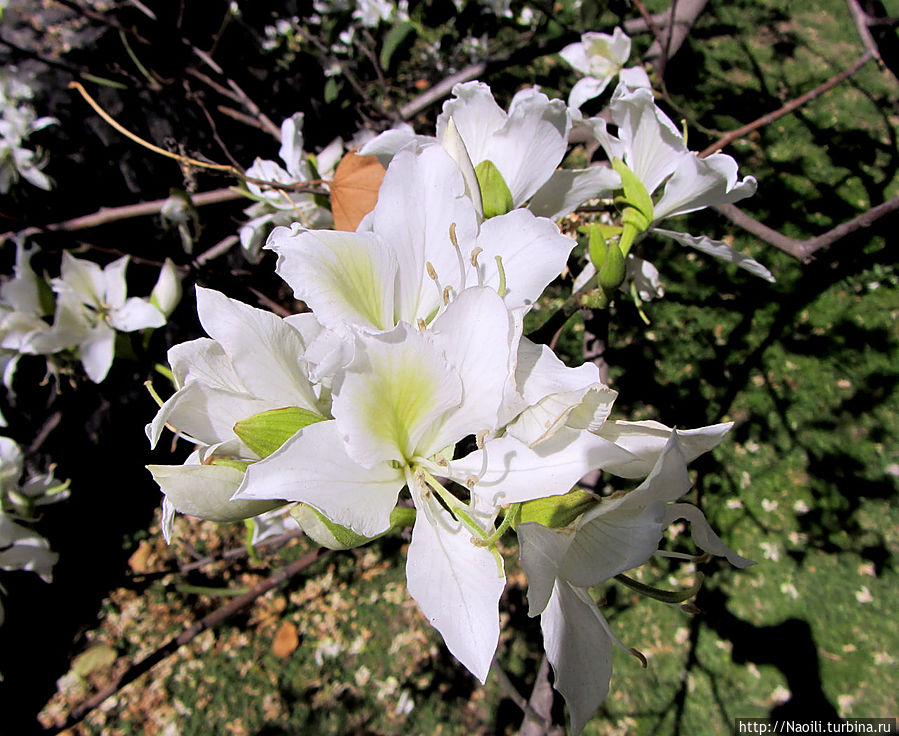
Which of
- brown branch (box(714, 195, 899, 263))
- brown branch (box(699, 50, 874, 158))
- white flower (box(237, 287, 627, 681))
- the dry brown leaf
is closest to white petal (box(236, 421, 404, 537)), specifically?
white flower (box(237, 287, 627, 681))

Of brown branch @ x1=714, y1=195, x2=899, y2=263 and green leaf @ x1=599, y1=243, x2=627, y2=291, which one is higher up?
green leaf @ x1=599, y1=243, x2=627, y2=291

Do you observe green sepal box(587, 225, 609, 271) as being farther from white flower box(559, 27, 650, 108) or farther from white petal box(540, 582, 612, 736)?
white flower box(559, 27, 650, 108)

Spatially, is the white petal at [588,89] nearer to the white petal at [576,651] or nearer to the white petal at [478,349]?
the white petal at [478,349]

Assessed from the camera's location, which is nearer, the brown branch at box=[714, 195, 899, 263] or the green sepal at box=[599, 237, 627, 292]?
the green sepal at box=[599, 237, 627, 292]

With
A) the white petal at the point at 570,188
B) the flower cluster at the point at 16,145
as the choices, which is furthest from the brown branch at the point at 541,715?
the flower cluster at the point at 16,145

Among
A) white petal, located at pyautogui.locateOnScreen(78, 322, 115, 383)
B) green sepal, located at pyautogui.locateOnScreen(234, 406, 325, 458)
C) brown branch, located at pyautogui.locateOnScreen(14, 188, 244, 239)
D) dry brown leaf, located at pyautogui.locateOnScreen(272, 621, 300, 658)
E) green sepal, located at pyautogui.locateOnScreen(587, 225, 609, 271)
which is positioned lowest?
dry brown leaf, located at pyautogui.locateOnScreen(272, 621, 300, 658)

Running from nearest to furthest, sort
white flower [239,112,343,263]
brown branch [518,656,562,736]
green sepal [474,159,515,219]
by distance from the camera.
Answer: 1. green sepal [474,159,515,219]
2. brown branch [518,656,562,736]
3. white flower [239,112,343,263]

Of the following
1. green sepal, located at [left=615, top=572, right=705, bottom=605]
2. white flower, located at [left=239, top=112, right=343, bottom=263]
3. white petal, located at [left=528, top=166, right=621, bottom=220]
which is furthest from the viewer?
white flower, located at [left=239, top=112, right=343, bottom=263]
